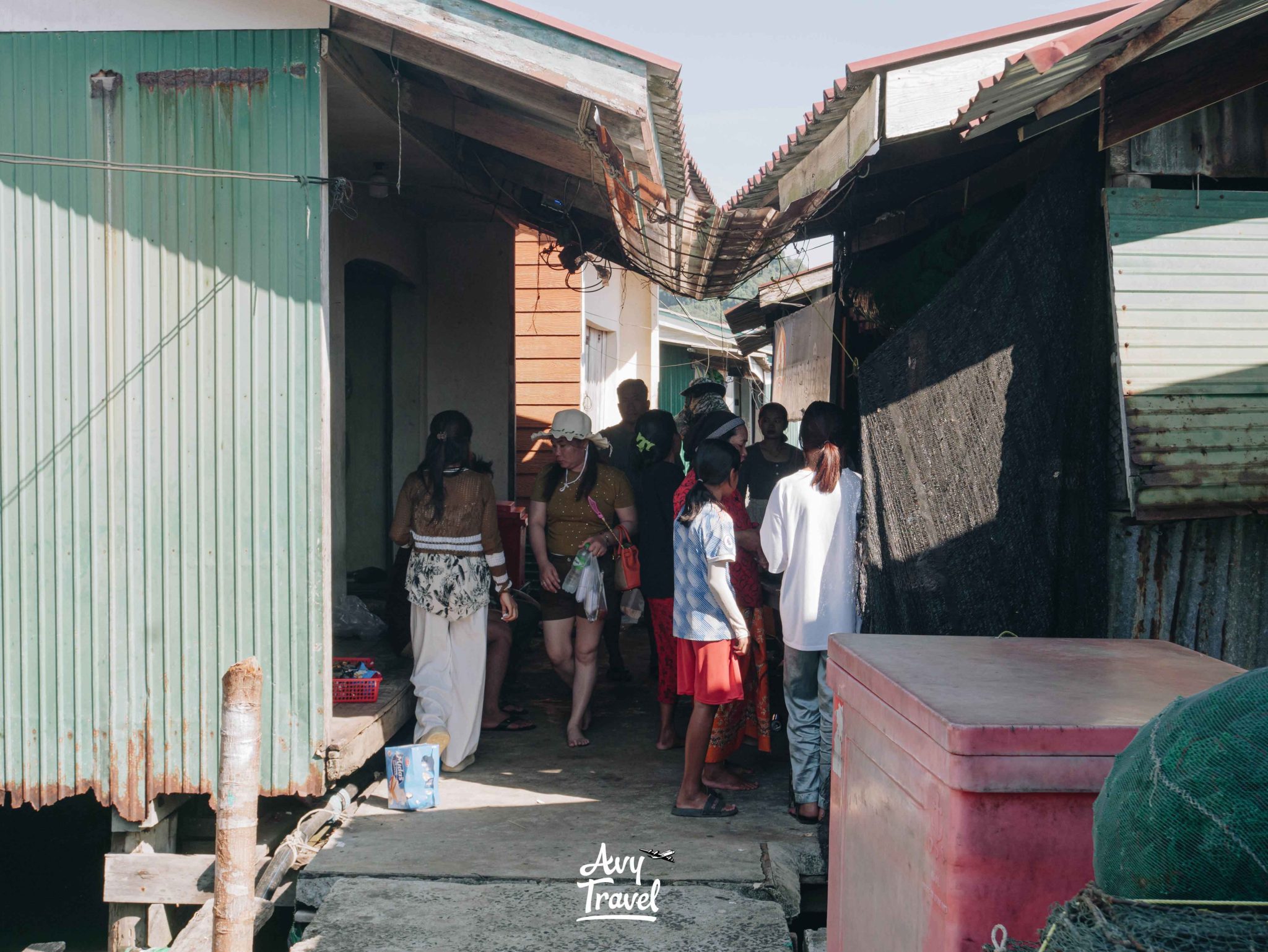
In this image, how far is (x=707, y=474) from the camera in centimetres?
486

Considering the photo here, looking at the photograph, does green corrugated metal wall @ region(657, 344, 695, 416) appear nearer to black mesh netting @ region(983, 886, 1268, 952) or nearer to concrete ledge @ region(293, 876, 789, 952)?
concrete ledge @ region(293, 876, 789, 952)

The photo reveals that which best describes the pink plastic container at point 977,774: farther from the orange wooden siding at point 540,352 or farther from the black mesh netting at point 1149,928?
the orange wooden siding at point 540,352

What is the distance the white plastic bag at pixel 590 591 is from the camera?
580 centimetres

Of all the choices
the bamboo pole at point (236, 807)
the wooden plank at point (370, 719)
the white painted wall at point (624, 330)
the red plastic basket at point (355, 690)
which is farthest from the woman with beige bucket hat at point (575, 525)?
the white painted wall at point (624, 330)

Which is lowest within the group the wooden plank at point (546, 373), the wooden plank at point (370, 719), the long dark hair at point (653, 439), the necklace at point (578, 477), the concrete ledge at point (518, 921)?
the concrete ledge at point (518, 921)

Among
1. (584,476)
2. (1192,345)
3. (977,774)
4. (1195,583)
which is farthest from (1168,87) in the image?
(584,476)

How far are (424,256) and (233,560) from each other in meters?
4.73

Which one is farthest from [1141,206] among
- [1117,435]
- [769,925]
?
[769,925]

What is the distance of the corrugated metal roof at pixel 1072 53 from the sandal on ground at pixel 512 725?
13.3ft

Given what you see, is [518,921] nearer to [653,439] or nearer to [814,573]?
[814,573]

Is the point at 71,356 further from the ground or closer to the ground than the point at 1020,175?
closer to the ground

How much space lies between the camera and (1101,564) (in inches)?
160

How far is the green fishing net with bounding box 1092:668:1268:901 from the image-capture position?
4.24 feet

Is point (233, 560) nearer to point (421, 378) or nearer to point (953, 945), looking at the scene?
point (953, 945)
